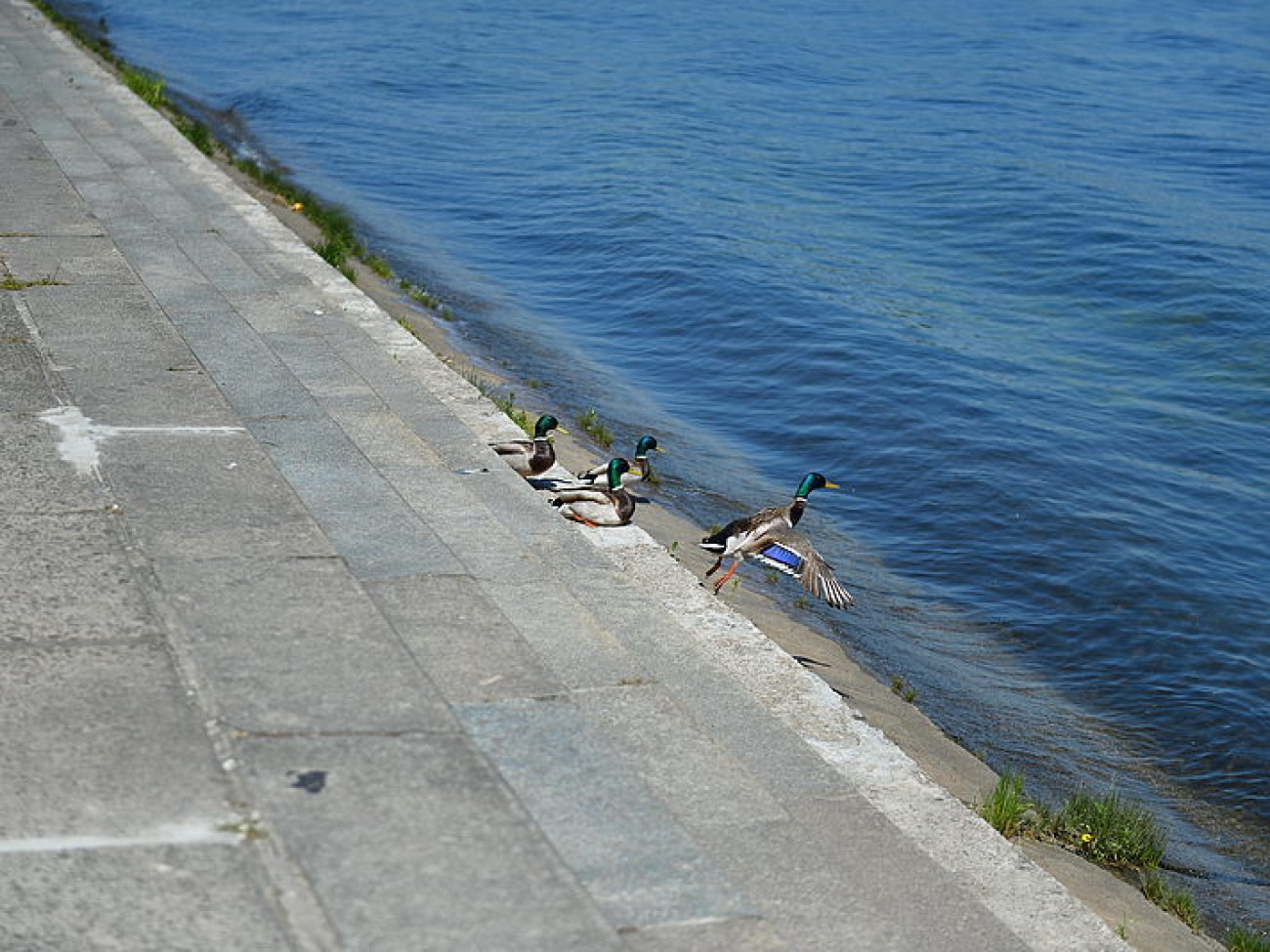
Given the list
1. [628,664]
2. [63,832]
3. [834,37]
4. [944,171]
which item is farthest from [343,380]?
[834,37]

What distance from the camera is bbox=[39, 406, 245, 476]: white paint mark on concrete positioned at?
6031 millimetres

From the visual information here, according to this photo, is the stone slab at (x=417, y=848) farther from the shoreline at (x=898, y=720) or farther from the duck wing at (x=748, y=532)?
the duck wing at (x=748, y=532)

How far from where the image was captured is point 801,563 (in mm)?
7992

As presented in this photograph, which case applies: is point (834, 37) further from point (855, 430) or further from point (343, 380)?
point (343, 380)

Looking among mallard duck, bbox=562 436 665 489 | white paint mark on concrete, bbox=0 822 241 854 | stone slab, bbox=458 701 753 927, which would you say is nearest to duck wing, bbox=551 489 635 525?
mallard duck, bbox=562 436 665 489

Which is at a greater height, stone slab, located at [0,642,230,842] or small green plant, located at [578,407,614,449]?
stone slab, located at [0,642,230,842]

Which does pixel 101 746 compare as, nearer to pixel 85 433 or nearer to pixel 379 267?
pixel 85 433

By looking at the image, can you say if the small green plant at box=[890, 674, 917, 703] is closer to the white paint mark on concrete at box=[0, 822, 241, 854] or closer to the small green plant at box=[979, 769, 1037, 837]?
the small green plant at box=[979, 769, 1037, 837]

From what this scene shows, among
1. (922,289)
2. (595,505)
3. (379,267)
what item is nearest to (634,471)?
(595,505)

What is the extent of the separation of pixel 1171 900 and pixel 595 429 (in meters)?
6.58

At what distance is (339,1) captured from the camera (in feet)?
126

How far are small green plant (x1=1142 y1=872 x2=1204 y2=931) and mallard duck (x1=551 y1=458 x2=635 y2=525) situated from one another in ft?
8.58

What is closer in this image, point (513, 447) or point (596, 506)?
point (596, 506)

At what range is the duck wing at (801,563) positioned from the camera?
7.88 m
